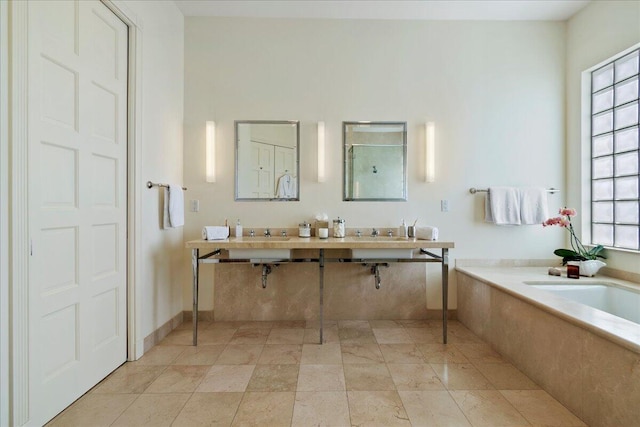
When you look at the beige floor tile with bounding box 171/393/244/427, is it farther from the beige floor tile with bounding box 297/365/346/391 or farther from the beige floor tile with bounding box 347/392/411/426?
the beige floor tile with bounding box 347/392/411/426

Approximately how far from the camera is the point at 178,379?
1949mm

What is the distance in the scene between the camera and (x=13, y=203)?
4.44 feet

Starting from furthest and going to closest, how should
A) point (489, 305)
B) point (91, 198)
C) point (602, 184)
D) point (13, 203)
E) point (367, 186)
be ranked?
1. point (367, 186)
2. point (602, 184)
3. point (489, 305)
4. point (91, 198)
5. point (13, 203)

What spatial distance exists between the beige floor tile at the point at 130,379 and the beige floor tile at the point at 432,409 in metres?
1.57

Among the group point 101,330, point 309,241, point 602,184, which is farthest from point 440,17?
point 101,330

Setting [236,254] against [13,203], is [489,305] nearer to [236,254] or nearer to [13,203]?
[236,254]

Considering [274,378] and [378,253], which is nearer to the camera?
[274,378]

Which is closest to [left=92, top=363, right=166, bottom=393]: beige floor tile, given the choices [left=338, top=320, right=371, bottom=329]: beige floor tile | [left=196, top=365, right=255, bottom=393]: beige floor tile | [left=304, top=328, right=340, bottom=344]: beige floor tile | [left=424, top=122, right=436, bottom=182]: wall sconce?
[left=196, top=365, right=255, bottom=393]: beige floor tile

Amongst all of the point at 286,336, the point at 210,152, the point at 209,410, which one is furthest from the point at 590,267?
the point at 210,152

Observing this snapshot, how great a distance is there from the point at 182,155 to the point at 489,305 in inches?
120

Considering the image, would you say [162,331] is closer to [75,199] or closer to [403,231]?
[75,199]

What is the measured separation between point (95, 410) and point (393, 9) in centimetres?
372

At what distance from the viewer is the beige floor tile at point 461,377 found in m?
1.87

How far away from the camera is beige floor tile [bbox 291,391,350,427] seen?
156 centimetres
